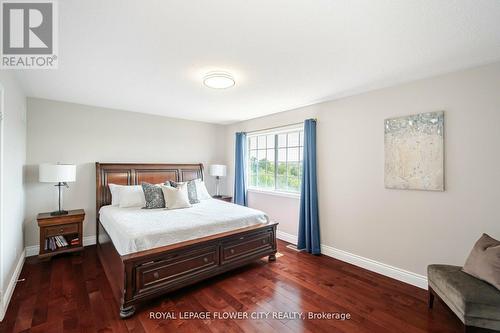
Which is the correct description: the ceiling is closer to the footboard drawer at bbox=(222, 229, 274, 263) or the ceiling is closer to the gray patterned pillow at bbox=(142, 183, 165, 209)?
the gray patterned pillow at bbox=(142, 183, 165, 209)

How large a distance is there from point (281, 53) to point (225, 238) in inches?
83.1

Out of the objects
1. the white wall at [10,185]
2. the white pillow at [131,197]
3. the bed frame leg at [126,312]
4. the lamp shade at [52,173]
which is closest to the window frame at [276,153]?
the white pillow at [131,197]

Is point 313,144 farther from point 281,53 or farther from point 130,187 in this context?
point 130,187

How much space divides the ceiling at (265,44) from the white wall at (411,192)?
243 mm

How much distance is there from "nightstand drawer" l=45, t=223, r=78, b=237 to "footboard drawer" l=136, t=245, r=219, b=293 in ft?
6.24

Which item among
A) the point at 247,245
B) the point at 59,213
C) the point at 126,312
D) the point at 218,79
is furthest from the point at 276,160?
the point at 59,213

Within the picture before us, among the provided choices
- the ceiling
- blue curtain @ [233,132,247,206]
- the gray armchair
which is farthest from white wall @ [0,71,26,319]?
the gray armchair

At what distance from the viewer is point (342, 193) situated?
3281 mm

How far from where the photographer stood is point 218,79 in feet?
8.16

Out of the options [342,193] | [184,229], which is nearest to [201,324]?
[184,229]

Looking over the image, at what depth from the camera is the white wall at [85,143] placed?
337 cm

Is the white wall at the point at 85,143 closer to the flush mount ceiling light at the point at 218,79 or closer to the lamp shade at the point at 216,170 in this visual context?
the lamp shade at the point at 216,170

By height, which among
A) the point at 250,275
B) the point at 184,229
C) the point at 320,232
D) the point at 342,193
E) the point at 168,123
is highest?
the point at 168,123

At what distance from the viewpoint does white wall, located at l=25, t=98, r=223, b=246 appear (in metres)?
3.37
